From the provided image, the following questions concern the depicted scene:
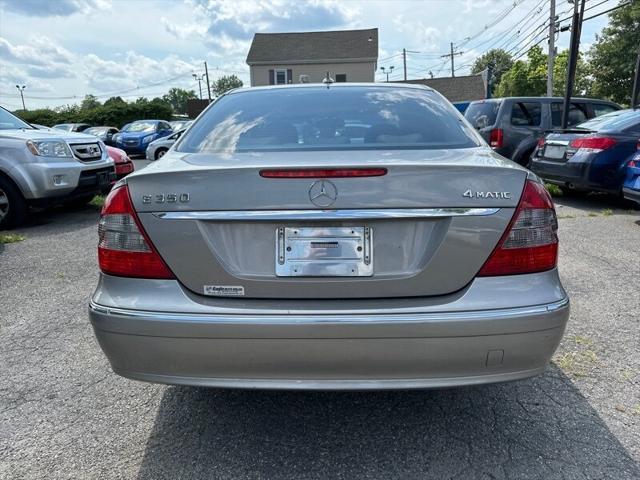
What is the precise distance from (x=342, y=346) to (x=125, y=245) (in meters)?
0.93

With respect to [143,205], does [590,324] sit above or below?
below

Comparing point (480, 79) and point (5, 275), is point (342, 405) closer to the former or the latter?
point (5, 275)

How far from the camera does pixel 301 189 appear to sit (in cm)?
193

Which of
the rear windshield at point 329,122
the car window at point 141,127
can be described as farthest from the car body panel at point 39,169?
the car window at point 141,127

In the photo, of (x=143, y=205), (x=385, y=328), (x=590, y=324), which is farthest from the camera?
(x=590, y=324)

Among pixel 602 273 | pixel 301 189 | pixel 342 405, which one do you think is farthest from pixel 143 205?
pixel 602 273

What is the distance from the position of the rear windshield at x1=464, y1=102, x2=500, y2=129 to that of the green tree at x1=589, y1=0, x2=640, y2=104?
2738 centimetres

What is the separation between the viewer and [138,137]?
794 inches

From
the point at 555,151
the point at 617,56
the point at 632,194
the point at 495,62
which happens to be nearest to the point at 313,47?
the point at 617,56

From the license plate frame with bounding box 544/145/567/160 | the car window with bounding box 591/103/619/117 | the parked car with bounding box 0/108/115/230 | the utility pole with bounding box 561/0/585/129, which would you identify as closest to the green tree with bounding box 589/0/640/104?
the car window with bounding box 591/103/619/117

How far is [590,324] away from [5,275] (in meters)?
5.05

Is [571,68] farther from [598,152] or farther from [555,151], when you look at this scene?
[598,152]

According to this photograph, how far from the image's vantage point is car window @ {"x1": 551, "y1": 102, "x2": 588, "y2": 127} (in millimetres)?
10594

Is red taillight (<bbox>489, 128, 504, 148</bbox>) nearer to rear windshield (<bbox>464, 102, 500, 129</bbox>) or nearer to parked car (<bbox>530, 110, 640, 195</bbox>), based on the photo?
rear windshield (<bbox>464, 102, 500, 129</bbox>)
